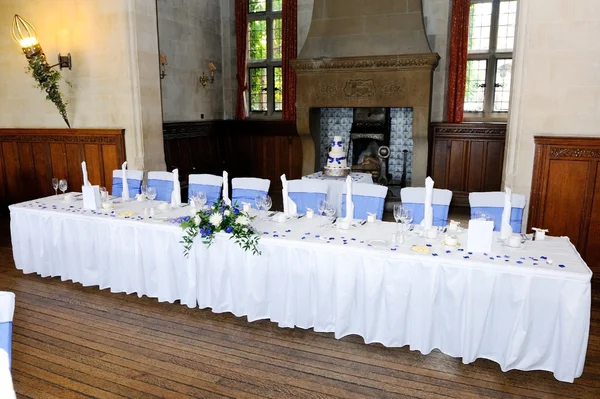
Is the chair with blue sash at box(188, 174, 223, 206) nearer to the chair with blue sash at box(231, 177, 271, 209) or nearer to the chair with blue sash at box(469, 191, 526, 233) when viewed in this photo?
the chair with blue sash at box(231, 177, 271, 209)

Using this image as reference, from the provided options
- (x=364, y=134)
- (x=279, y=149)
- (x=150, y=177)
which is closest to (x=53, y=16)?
(x=150, y=177)

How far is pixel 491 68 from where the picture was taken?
27.7 ft

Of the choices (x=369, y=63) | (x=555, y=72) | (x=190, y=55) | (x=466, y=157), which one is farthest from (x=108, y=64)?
(x=466, y=157)

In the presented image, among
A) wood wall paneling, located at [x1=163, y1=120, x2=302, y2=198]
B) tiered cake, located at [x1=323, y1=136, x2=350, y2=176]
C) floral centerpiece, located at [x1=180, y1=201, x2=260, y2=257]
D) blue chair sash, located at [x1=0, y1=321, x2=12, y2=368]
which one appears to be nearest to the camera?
blue chair sash, located at [x1=0, y1=321, x2=12, y2=368]

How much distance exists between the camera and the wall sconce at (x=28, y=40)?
276 inches

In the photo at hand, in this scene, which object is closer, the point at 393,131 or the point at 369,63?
the point at 369,63

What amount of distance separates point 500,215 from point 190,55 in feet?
22.9

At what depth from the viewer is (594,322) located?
158 inches

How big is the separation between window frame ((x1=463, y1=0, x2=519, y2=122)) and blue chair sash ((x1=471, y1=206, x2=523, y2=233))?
489cm

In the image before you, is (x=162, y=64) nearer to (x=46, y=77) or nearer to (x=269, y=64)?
(x=46, y=77)

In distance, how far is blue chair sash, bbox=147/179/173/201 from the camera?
5.71 m

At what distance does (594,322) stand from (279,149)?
696 centimetres

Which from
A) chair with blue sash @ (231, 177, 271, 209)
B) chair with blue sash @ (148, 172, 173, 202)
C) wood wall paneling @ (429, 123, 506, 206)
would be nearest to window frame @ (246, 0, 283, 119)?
wood wall paneling @ (429, 123, 506, 206)

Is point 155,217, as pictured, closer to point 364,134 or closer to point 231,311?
point 231,311
